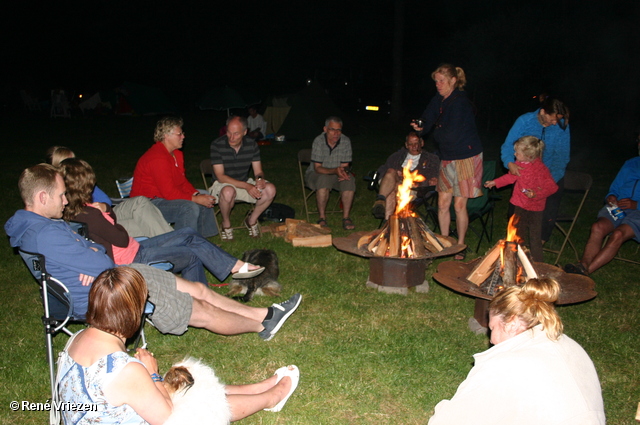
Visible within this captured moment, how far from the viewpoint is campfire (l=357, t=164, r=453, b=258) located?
4.51 metres

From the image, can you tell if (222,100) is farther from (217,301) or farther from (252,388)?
(252,388)

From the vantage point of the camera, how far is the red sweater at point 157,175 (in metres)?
5.17

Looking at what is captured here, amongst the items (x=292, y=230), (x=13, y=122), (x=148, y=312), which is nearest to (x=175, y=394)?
(x=148, y=312)

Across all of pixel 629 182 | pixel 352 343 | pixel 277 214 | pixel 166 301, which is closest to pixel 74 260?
pixel 166 301

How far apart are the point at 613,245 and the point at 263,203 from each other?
3.85m

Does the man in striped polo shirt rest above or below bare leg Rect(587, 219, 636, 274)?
above

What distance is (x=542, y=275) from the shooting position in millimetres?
4023

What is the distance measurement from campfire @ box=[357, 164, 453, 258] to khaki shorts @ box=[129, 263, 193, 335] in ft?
5.98

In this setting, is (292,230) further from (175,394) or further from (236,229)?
(175,394)

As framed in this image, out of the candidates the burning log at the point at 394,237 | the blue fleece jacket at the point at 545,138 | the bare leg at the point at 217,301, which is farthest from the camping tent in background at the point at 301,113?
the bare leg at the point at 217,301

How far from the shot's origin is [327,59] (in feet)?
107

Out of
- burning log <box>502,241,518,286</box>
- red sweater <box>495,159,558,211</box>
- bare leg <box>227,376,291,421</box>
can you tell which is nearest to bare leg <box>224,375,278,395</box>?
bare leg <box>227,376,291,421</box>

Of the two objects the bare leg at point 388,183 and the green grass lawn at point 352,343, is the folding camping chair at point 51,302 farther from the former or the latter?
the bare leg at point 388,183

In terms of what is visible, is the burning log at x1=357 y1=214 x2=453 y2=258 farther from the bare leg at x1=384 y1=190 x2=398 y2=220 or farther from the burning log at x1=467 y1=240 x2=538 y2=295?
the bare leg at x1=384 y1=190 x2=398 y2=220
